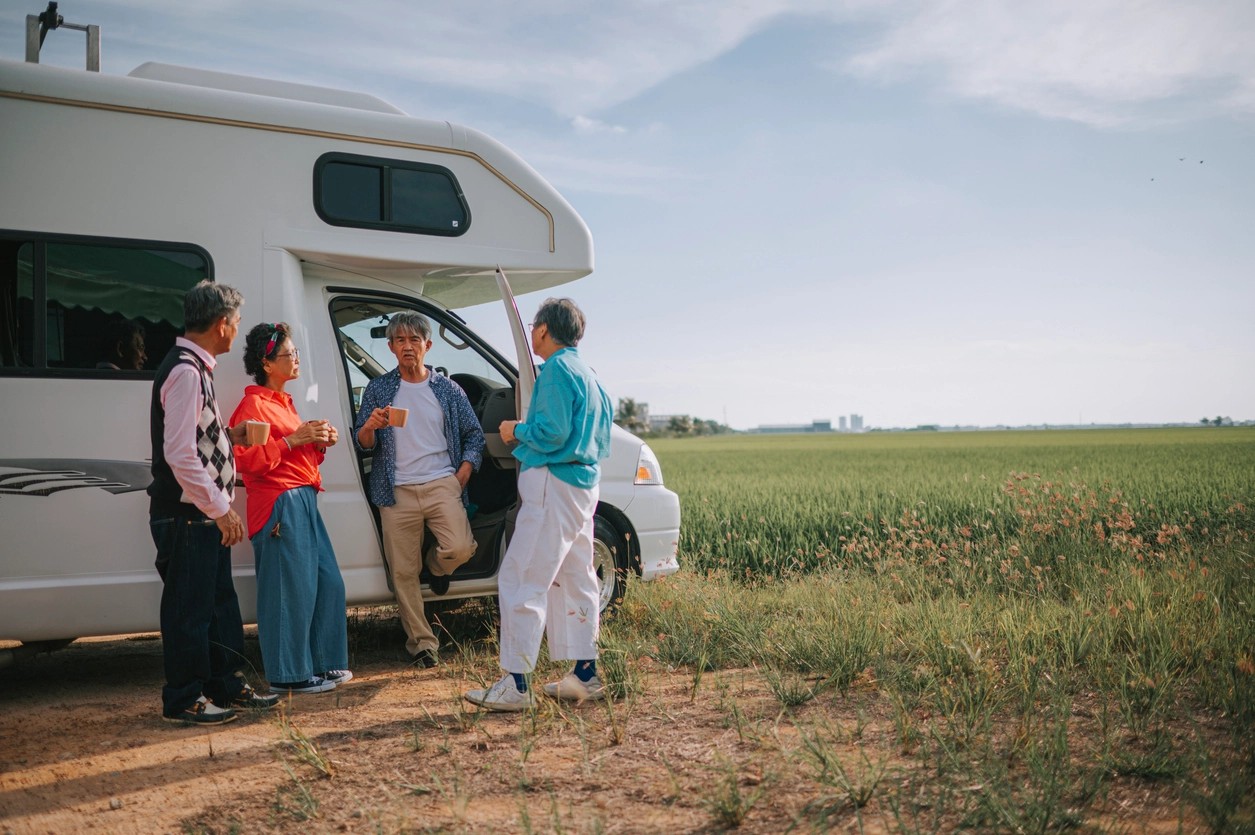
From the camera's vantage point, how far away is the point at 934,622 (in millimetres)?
5520

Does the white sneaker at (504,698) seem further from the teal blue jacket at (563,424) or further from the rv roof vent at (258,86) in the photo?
the rv roof vent at (258,86)

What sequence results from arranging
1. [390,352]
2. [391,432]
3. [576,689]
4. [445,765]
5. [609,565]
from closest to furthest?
[445,765]
[576,689]
[391,432]
[390,352]
[609,565]

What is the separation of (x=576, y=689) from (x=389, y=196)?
3.05 m

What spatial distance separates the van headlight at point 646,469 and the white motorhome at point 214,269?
259mm

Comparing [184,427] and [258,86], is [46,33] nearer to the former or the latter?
[258,86]

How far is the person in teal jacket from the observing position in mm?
4602

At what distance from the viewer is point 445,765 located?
391 cm

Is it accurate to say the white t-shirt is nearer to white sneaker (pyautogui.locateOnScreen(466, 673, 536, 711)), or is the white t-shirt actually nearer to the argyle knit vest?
the argyle knit vest

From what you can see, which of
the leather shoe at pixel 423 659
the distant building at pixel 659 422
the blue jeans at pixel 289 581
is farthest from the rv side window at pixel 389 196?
the distant building at pixel 659 422

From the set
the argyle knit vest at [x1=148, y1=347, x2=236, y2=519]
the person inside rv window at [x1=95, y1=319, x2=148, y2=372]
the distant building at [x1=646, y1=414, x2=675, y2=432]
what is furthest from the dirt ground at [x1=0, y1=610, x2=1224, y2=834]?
the distant building at [x1=646, y1=414, x2=675, y2=432]

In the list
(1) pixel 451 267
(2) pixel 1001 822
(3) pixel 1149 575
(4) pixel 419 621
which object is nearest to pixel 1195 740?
(2) pixel 1001 822

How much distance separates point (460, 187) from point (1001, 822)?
4462mm

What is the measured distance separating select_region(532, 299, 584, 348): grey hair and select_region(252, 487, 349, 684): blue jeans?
5.22ft

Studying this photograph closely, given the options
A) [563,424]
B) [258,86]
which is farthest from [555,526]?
[258,86]
